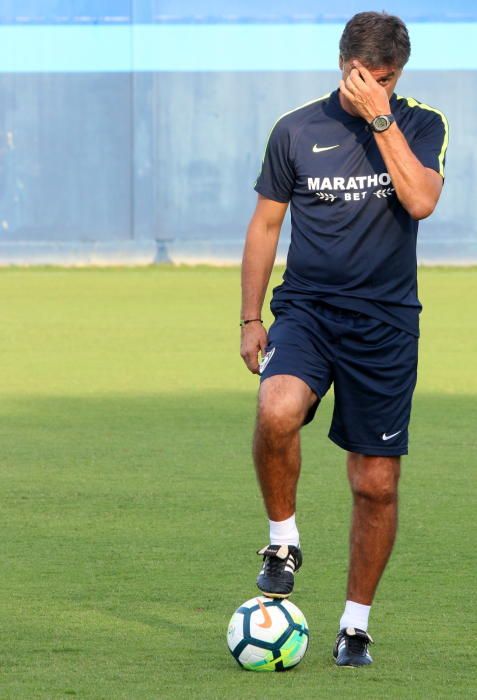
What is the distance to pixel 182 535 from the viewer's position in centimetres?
704

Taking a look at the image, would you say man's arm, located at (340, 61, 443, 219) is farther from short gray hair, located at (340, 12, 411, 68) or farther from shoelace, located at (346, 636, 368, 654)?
shoelace, located at (346, 636, 368, 654)

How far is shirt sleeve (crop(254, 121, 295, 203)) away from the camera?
513 centimetres

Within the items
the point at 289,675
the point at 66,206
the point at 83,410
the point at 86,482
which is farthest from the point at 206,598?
Answer: the point at 66,206

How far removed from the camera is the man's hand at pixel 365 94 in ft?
16.0

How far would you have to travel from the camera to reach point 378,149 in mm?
5059

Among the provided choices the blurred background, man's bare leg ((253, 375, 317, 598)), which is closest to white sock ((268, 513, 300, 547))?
man's bare leg ((253, 375, 317, 598))

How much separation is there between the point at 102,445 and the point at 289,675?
4898 mm

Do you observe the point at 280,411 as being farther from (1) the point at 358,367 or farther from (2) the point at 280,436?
(1) the point at 358,367

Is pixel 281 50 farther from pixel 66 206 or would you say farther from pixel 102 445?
pixel 102 445

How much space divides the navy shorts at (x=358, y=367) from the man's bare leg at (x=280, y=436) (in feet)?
0.34

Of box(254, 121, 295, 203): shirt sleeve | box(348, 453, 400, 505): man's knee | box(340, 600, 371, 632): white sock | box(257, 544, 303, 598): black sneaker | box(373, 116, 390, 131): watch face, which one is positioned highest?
box(373, 116, 390, 131): watch face

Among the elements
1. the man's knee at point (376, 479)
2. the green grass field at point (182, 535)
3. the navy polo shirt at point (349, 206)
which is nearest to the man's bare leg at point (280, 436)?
the man's knee at point (376, 479)

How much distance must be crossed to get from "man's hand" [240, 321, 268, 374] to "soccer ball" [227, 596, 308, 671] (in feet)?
2.67

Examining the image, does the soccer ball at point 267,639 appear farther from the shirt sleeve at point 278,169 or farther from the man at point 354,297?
the shirt sleeve at point 278,169
